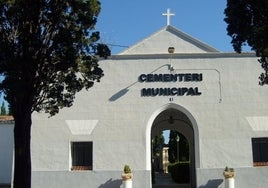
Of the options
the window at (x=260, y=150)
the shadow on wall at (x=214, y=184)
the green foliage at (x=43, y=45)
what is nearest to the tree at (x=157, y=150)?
the window at (x=260, y=150)

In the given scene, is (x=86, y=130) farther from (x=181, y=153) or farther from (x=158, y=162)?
(x=158, y=162)

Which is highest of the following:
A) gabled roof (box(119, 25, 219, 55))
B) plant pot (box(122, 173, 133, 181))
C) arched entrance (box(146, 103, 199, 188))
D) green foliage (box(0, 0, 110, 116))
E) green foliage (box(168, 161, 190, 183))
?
gabled roof (box(119, 25, 219, 55))

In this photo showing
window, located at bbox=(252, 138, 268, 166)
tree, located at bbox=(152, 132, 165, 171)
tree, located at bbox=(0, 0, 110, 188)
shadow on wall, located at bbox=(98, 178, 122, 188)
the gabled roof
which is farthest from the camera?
tree, located at bbox=(152, 132, 165, 171)

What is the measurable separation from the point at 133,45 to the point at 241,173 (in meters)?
7.54

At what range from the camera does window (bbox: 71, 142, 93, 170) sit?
2159 centimetres

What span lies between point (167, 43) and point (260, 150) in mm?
6362

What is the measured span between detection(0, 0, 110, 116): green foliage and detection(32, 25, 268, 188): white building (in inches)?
279

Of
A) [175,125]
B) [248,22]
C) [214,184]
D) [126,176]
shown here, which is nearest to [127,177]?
[126,176]

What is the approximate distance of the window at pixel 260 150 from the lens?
21.4m

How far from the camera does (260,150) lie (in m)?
21.5

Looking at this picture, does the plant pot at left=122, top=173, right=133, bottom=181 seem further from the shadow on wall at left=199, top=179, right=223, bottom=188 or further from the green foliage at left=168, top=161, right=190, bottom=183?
the green foliage at left=168, top=161, right=190, bottom=183

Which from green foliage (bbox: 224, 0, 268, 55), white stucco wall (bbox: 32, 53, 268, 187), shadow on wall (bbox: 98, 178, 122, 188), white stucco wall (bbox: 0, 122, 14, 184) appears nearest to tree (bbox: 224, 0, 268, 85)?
green foliage (bbox: 224, 0, 268, 55)

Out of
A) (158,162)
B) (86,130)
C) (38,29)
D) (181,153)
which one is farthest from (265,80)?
(158,162)

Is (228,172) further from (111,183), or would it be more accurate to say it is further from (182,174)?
(182,174)
